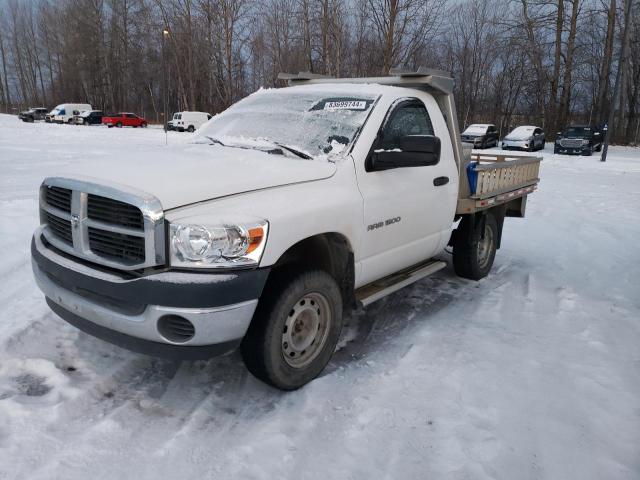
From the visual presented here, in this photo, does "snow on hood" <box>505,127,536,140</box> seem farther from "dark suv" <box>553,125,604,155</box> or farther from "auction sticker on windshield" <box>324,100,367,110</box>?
"auction sticker on windshield" <box>324,100,367,110</box>

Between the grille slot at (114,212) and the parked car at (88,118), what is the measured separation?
47625 millimetres

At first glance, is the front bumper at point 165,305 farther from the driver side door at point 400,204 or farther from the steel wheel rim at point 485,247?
the steel wheel rim at point 485,247

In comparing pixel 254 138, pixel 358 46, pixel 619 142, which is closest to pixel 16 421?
pixel 254 138

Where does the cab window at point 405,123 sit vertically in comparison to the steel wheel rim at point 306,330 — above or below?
above

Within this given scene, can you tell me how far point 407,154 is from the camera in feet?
11.9

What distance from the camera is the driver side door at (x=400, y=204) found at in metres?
3.69

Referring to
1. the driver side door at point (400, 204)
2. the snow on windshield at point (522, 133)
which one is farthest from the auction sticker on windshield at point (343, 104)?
the snow on windshield at point (522, 133)

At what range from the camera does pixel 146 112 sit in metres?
66.6

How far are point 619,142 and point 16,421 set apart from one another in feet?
144

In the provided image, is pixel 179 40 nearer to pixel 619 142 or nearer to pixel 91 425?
pixel 619 142

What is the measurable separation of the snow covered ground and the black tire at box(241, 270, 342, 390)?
→ 16 cm

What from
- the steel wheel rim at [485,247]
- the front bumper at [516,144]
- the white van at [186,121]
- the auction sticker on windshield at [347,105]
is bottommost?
the steel wheel rim at [485,247]

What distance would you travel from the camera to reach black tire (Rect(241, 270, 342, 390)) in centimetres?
303

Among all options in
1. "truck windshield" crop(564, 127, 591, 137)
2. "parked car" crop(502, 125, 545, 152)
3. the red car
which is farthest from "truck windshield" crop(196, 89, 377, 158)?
the red car
